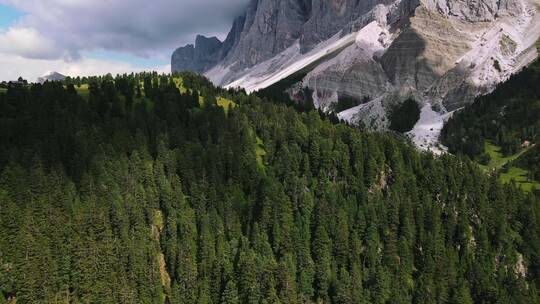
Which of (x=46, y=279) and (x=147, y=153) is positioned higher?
(x=147, y=153)

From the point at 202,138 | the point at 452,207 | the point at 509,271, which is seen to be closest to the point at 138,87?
the point at 202,138

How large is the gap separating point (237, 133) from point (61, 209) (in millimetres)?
64648

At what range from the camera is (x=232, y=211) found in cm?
13312

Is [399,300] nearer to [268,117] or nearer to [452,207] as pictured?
[452,207]

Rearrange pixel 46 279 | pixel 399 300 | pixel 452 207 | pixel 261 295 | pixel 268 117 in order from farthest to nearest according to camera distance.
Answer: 1. pixel 268 117
2. pixel 452 207
3. pixel 399 300
4. pixel 261 295
5. pixel 46 279

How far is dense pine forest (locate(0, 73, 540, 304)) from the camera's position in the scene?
10681 centimetres

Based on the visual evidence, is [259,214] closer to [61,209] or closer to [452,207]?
[61,209]

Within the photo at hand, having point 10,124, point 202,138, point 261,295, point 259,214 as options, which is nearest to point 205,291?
point 261,295

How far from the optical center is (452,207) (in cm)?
15575

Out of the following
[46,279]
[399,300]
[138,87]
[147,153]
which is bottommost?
[399,300]

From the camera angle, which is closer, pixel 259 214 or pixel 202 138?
pixel 259 214

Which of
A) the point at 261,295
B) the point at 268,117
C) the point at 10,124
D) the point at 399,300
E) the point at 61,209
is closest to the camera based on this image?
the point at 61,209

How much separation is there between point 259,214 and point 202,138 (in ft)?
117

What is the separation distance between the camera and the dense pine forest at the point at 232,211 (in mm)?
106812
